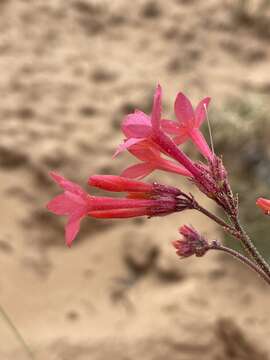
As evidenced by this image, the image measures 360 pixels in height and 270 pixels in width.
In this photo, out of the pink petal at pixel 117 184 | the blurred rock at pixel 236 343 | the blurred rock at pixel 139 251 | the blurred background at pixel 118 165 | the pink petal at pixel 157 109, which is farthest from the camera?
the blurred rock at pixel 139 251

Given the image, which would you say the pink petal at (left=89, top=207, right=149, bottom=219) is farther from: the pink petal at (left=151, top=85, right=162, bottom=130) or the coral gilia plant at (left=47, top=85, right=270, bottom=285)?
the pink petal at (left=151, top=85, right=162, bottom=130)

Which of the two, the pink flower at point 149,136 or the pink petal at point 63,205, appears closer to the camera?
the pink flower at point 149,136

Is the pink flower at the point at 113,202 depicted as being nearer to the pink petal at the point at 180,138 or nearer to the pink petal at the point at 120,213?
the pink petal at the point at 120,213

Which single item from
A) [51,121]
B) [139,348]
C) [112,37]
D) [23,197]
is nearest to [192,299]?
[139,348]

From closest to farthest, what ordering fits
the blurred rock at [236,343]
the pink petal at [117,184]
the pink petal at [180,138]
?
the pink petal at [117,184] < the pink petal at [180,138] < the blurred rock at [236,343]

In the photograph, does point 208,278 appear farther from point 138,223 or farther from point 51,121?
point 51,121

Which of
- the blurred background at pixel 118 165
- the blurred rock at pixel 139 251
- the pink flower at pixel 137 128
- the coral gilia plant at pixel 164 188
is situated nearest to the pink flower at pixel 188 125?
the coral gilia plant at pixel 164 188

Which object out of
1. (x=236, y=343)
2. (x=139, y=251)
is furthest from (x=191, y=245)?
Answer: (x=139, y=251)

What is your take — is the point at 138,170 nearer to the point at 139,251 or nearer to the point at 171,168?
the point at 171,168
